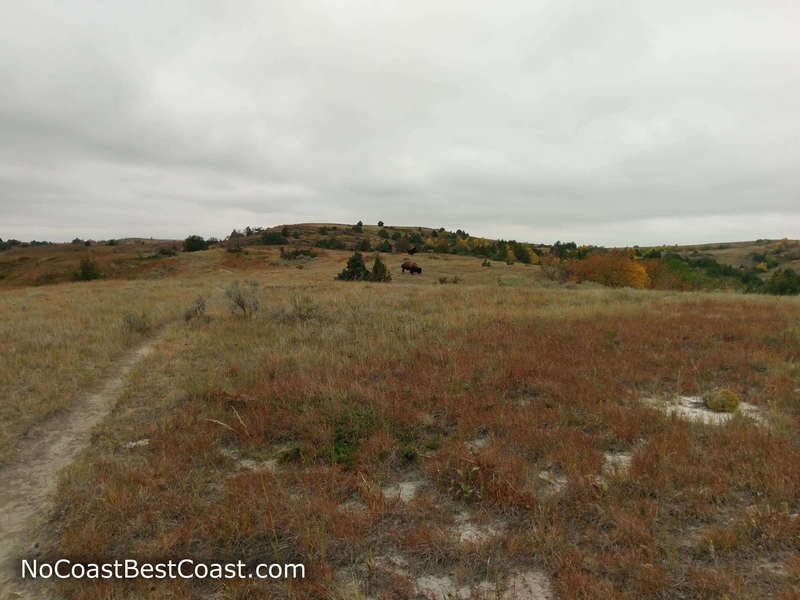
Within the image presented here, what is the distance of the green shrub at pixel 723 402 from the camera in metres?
5.49

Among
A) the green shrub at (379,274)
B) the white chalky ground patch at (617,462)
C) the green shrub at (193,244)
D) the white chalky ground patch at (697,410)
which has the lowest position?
the white chalky ground patch at (617,462)

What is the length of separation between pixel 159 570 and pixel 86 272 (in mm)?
42022

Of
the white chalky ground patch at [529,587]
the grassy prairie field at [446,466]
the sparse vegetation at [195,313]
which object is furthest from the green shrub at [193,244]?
the white chalky ground patch at [529,587]

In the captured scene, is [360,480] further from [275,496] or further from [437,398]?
[437,398]

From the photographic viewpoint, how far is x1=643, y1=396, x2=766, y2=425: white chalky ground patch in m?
5.08

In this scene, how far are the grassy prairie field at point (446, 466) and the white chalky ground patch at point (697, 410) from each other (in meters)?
0.08

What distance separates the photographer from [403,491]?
4043 millimetres

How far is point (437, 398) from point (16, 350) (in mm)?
10507

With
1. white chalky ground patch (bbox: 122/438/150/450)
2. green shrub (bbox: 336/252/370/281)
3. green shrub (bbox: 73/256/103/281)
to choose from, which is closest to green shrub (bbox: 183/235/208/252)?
green shrub (bbox: 73/256/103/281)

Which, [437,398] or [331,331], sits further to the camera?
[331,331]

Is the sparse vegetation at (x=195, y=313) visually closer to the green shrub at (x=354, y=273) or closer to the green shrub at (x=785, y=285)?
the green shrub at (x=354, y=273)

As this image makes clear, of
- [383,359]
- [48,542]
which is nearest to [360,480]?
[48,542]

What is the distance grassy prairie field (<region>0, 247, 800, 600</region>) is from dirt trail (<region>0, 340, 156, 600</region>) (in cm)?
23

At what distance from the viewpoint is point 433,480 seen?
4.18 meters
